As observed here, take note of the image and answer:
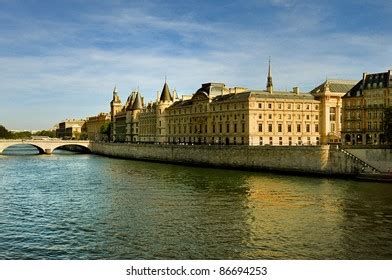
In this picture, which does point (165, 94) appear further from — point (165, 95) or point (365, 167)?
point (365, 167)

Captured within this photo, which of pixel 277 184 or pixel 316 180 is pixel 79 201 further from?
pixel 316 180

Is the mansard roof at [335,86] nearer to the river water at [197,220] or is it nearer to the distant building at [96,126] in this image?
the river water at [197,220]

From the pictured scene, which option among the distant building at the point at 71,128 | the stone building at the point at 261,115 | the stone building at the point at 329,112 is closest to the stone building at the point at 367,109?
the stone building at the point at 329,112

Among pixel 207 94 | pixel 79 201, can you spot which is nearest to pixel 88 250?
pixel 79 201

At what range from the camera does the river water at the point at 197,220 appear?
33.5ft

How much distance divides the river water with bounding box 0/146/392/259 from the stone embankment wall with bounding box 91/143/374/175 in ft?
10.3

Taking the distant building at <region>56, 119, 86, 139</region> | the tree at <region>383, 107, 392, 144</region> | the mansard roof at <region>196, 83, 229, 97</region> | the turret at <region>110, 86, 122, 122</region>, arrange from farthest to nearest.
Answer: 1. the distant building at <region>56, 119, 86, 139</region>
2. the turret at <region>110, 86, 122, 122</region>
3. the mansard roof at <region>196, 83, 229, 97</region>
4. the tree at <region>383, 107, 392, 144</region>

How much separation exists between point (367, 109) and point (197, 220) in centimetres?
2473

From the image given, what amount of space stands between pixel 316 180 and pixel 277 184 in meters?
2.61

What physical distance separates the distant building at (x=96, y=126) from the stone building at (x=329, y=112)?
53226 mm

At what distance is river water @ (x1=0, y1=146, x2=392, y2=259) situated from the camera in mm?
10211

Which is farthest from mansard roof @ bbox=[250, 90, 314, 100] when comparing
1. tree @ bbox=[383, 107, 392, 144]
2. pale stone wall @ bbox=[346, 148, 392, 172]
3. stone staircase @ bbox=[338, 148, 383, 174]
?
stone staircase @ bbox=[338, 148, 383, 174]

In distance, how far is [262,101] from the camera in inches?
1460

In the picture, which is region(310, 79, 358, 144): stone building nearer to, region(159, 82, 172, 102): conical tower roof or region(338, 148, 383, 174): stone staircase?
region(338, 148, 383, 174): stone staircase
